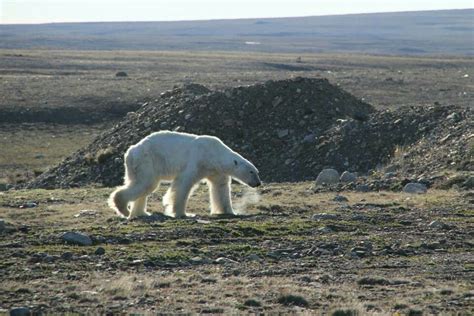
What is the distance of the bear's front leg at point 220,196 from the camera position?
17.9 m

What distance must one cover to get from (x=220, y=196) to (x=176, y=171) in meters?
0.94

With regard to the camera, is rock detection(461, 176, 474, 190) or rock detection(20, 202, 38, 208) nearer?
rock detection(20, 202, 38, 208)

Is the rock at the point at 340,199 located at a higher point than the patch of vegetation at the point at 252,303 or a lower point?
lower

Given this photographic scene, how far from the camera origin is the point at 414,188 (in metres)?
20.9

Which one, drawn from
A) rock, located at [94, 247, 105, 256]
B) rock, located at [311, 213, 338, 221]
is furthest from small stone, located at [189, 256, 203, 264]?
rock, located at [311, 213, 338, 221]

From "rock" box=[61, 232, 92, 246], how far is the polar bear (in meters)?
3.62

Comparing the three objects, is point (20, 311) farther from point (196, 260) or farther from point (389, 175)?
point (389, 175)

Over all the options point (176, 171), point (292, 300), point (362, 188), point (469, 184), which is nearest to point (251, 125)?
point (362, 188)

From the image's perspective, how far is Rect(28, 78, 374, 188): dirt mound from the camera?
89.1 ft

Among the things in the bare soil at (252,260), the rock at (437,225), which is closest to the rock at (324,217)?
the bare soil at (252,260)

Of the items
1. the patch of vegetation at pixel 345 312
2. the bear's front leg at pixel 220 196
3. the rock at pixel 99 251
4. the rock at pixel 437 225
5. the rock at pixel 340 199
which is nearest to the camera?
the patch of vegetation at pixel 345 312

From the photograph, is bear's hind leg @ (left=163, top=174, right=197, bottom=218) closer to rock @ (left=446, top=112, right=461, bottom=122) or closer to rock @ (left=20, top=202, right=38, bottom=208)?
rock @ (left=20, top=202, right=38, bottom=208)

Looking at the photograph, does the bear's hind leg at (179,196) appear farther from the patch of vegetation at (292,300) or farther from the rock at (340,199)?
the patch of vegetation at (292,300)

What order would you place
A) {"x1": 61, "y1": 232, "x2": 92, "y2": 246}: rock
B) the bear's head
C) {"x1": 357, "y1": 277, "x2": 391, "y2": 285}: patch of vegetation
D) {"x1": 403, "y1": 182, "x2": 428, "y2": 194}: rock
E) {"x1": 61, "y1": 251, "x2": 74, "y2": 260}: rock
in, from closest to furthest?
{"x1": 357, "y1": 277, "x2": 391, "y2": 285}: patch of vegetation → {"x1": 61, "y1": 251, "x2": 74, "y2": 260}: rock → {"x1": 61, "y1": 232, "x2": 92, "y2": 246}: rock → the bear's head → {"x1": 403, "y1": 182, "x2": 428, "y2": 194}: rock
